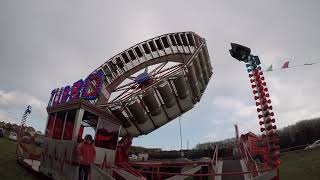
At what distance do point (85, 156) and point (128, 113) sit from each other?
766 centimetres

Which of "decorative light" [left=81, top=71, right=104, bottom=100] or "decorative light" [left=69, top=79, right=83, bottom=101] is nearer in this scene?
"decorative light" [left=81, top=71, right=104, bottom=100]

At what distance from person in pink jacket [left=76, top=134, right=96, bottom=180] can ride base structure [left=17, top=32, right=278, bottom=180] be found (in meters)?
0.87

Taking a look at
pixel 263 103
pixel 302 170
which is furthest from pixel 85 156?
pixel 302 170

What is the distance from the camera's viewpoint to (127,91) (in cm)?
2320

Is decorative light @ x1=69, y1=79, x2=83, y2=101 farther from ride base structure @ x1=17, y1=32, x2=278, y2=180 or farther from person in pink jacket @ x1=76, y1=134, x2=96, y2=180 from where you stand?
person in pink jacket @ x1=76, y1=134, x2=96, y2=180

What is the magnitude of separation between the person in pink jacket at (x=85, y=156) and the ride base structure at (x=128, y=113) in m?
0.87

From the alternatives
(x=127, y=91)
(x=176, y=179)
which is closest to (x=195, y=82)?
(x=127, y=91)

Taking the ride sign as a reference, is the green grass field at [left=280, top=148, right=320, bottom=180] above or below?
below

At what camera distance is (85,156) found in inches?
410

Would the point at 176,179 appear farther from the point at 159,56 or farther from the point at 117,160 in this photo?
the point at 159,56

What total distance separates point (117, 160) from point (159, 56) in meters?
11.4

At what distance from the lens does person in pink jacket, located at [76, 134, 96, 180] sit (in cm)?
1034

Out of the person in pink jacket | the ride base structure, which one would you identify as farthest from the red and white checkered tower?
the person in pink jacket

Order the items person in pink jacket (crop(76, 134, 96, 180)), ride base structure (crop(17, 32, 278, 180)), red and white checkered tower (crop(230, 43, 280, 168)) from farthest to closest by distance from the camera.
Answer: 1. ride base structure (crop(17, 32, 278, 180))
2. person in pink jacket (crop(76, 134, 96, 180))
3. red and white checkered tower (crop(230, 43, 280, 168))
